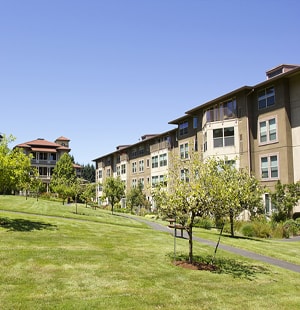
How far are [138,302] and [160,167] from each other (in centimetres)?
4488

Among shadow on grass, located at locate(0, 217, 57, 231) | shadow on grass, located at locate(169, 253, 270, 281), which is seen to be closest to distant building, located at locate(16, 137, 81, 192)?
shadow on grass, located at locate(0, 217, 57, 231)

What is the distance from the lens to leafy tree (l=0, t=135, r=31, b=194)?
728 inches

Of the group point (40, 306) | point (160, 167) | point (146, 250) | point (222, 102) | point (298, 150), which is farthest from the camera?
point (160, 167)

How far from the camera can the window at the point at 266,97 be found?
33.0 metres

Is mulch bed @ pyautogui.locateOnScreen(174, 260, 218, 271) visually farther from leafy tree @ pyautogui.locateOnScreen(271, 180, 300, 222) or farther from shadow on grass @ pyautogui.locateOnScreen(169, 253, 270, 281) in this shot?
leafy tree @ pyautogui.locateOnScreen(271, 180, 300, 222)

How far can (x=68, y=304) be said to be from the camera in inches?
331

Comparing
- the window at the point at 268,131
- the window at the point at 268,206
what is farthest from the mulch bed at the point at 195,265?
the window at the point at 268,131

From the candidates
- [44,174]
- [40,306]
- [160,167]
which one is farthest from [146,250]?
[44,174]

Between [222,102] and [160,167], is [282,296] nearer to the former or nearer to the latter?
[222,102]

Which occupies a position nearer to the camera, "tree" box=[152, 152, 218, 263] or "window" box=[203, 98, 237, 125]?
"tree" box=[152, 152, 218, 263]

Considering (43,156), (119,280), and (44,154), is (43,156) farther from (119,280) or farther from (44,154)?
(119,280)

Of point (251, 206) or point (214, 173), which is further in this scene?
point (251, 206)

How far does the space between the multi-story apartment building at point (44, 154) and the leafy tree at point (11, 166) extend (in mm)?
54274

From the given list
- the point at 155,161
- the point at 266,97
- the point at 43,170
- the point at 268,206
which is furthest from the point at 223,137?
the point at 43,170
